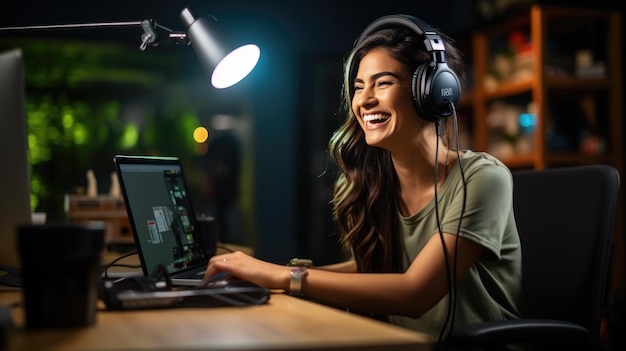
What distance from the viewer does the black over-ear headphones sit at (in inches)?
65.1

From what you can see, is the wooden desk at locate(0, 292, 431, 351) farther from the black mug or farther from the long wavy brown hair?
the long wavy brown hair

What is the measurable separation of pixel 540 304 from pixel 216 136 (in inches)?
165

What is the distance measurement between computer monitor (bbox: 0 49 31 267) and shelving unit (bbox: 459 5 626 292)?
9.24 feet

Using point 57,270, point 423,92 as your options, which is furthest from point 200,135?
point 57,270

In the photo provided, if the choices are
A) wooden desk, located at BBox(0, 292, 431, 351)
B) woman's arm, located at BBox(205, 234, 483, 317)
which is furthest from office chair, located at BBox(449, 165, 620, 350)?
wooden desk, located at BBox(0, 292, 431, 351)

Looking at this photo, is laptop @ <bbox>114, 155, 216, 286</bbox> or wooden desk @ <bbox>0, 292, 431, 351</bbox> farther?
laptop @ <bbox>114, 155, 216, 286</bbox>

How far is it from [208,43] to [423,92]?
0.51 metres

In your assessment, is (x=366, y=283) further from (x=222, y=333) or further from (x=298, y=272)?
(x=222, y=333)

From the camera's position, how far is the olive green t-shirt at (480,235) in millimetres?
1556

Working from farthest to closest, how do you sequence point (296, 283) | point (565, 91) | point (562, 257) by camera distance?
1. point (565, 91)
2. point (562, 257)
3. point (296, 283)

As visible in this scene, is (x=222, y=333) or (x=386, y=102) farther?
(x=386, y=102)

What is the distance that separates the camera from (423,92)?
1673 millimetres

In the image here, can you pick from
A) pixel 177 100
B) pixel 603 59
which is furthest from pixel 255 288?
pixel 177 100

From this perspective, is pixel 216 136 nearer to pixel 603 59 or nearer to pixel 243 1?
pixel 243 1
